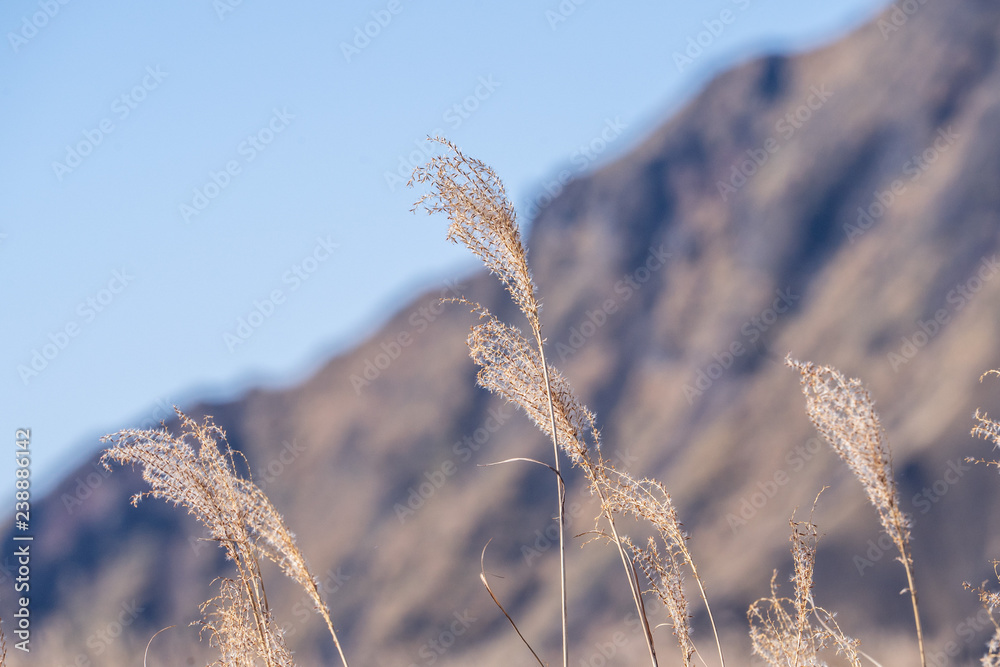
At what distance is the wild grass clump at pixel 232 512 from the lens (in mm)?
2275

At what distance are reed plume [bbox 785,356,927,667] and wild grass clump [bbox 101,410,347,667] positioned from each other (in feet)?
4.81

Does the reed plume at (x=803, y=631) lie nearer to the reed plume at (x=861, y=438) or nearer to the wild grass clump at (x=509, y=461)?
Answer: the wild grass clump at (x=509, y=461)

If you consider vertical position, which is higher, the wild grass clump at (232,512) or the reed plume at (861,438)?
the wild grass clump at (232,512)

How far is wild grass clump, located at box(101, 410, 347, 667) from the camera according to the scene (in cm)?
228

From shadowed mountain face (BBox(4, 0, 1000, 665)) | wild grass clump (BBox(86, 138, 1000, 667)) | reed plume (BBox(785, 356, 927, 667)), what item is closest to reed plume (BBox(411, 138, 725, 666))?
wild grass clump (BBox(86, 138, 1000, 667))

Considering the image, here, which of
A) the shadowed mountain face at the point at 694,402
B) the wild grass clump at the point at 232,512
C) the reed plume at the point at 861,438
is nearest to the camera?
the reed plume at the point at 861,438

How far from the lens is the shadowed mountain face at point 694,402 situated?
25203mm

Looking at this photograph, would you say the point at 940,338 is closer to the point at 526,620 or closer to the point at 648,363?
the point at 648,363

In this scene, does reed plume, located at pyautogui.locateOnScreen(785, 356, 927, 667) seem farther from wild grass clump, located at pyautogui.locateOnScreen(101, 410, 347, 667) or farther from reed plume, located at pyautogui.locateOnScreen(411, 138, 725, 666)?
wild grass clump, located at pyautogui.locateOnScreen(101, 410, 347, 667)

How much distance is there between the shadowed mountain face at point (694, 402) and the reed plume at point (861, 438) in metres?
21.1

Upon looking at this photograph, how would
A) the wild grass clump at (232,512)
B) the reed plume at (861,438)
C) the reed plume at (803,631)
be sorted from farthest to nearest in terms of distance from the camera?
the wild grass clump at (232,512) → the reed plume at (803,631) → the reed plume at (861,438)

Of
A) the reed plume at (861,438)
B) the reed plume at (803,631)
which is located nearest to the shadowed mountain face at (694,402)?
the reed plume at (803,631)

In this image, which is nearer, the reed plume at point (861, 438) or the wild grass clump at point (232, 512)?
the reed plume at point (861, 438)

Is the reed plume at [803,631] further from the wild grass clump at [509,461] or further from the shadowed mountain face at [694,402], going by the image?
the shadowed mountain face at [694,402]
